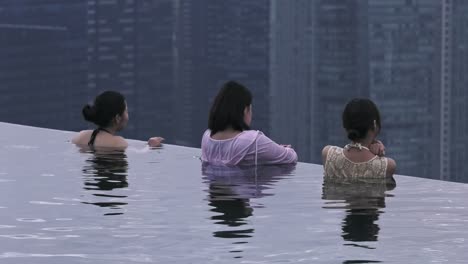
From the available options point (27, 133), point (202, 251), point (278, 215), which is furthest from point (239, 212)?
point (27, 133)

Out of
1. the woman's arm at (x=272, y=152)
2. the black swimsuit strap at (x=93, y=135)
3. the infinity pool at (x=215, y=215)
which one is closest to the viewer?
the infinity pool at (x=215, y=215)

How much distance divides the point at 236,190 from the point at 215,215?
5.48ft

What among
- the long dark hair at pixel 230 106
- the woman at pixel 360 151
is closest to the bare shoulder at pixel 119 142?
the long dark hair at pixel 230 106

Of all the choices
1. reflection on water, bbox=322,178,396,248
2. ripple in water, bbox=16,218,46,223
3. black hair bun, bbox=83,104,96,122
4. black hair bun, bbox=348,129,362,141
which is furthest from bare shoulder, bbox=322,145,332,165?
black hair bun, bbox=83,104,96,122

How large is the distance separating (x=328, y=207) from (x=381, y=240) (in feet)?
6.27

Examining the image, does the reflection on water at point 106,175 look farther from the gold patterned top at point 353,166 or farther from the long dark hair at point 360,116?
the long dark hair at point 360,116

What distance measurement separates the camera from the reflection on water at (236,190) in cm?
1002

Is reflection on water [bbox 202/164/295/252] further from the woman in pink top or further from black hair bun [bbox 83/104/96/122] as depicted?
black hair bun [bbox 83/104/96/122]

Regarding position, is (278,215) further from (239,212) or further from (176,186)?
(176,186)

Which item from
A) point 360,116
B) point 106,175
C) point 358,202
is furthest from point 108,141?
point 358,202

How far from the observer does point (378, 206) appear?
11.2m

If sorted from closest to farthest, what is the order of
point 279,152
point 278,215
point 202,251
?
1. point 202,251
2. point 278,215
3. point 279,152

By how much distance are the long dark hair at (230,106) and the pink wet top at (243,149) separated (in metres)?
0.22

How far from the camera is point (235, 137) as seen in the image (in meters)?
13.5
